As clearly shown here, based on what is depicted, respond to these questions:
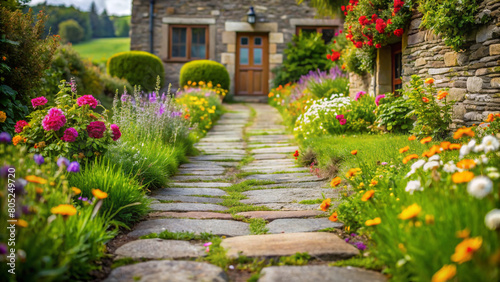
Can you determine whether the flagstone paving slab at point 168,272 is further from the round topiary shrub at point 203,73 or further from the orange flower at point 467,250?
the round topiary shrub at point 203,73

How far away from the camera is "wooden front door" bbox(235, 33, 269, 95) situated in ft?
45.8

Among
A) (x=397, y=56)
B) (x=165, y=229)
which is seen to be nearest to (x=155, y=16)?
(x=397, y=56)

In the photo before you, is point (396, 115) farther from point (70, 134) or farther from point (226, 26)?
point (226, 26)

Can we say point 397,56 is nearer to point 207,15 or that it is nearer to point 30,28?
point 30,28

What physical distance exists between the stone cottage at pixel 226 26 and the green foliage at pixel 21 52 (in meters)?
9.25

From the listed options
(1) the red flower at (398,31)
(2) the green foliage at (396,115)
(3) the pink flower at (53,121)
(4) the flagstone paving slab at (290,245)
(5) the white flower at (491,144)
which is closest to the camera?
(5) the white flower at (491,144)

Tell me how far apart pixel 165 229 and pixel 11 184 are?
939mm

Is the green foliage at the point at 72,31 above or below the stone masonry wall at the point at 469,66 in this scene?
above

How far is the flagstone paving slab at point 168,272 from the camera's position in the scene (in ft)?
6.24

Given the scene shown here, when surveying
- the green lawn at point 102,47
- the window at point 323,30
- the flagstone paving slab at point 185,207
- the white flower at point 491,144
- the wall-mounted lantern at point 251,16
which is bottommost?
the flagstone paving slab at point 185,207

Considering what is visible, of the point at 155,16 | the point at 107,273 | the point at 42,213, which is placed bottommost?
the point at 107,273

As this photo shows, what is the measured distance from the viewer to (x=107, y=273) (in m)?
2.06

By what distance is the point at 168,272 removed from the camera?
77.2 inches

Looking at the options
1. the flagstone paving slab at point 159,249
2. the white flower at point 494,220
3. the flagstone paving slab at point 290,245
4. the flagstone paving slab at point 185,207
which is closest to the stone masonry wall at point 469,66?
the flagstone paving slab at point 290,245
